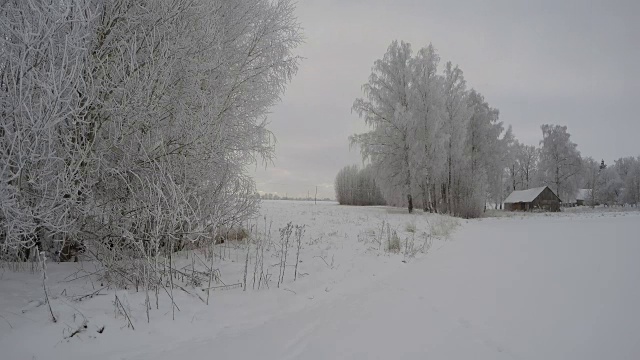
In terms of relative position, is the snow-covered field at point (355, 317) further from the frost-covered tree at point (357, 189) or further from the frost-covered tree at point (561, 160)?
the frost-covered tree at point (561, 160)

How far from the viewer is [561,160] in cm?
3766

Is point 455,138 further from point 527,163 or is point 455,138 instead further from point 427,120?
point 527,163

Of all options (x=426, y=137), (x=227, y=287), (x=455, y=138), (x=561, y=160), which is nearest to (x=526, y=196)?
(x=561, y=160)

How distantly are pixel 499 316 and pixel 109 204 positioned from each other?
16.1ft

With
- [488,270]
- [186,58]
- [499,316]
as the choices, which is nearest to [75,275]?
[186,58]

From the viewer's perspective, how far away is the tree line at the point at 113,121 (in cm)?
281

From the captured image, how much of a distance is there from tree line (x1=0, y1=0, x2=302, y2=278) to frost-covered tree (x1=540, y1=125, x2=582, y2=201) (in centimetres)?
4489

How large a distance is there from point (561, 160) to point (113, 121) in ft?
154

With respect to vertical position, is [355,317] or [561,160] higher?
A: [561,160]

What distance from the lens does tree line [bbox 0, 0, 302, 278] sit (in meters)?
2.81

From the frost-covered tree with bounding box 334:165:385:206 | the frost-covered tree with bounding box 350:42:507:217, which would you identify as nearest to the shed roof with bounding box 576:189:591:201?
the frost-covered tree with bounding box 334:165:385:206

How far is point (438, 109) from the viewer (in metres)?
20.3

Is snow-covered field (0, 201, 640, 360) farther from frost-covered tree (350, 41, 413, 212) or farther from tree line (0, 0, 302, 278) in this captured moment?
frost-covered tree (350, 41, 413, 212)

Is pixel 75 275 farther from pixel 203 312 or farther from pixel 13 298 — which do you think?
pixel 203 312
